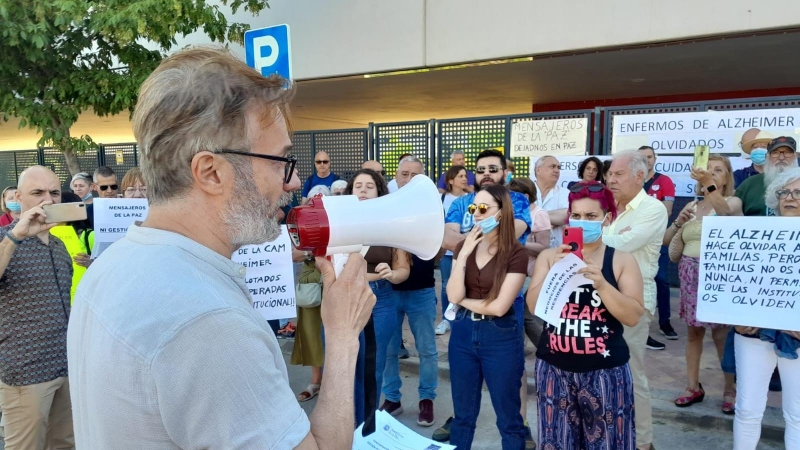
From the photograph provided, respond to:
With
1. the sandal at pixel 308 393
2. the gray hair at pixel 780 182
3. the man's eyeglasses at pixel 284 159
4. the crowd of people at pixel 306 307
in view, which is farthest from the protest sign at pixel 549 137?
the man's eyeglasses at pixel 284 159

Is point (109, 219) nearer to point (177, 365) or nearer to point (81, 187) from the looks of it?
point (81, 187)

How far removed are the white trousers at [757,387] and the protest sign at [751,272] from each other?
197 mm

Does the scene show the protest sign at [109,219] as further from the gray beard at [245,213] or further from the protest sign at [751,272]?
the protest sign at [751,272]

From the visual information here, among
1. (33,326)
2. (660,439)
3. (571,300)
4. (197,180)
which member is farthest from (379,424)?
(660,439)

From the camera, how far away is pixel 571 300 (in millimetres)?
2898

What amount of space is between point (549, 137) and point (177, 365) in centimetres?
671

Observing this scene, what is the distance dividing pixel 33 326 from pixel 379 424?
2.49 metres

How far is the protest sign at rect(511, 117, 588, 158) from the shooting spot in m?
6.80

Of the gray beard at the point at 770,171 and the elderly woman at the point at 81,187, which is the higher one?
the gray beard at the point at 770,171

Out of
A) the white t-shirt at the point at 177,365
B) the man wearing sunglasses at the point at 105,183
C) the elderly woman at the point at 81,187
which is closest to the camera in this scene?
the white t-shirt at the point at 177,365

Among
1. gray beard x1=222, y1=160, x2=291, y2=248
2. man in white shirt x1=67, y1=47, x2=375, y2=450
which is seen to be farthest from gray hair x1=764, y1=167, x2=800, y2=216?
gray beard x1=222, y1=160, x2=291, y2=248

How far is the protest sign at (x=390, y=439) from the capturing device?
156 centimetres

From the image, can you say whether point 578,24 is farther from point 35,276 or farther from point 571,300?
point 35,276

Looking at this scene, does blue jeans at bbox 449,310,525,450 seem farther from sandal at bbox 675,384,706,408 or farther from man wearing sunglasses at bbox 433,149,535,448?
sandal at bbox 675,384,706,408
